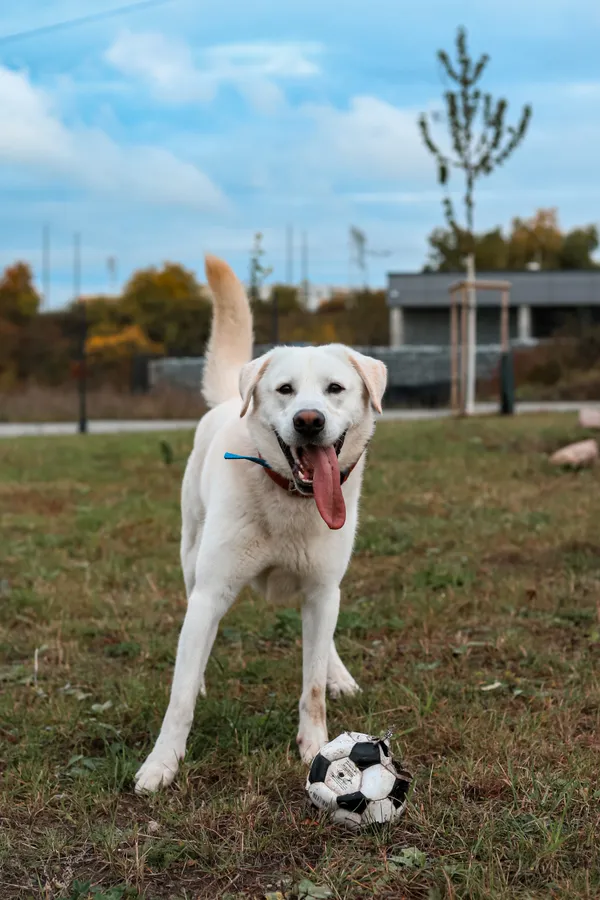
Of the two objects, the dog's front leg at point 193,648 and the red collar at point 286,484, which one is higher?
the red collar at point 286,484

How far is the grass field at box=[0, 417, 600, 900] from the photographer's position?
7.39ft

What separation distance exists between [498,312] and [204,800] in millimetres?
40804

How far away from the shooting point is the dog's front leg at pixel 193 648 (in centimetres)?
286

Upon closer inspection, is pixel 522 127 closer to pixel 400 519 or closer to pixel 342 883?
pixel 400 519

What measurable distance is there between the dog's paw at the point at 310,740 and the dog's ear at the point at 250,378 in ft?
3.46

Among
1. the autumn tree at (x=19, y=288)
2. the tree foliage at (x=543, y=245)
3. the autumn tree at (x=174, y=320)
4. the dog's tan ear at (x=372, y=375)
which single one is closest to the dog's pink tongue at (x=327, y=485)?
the dog's tan ear at (x=372, y=375)

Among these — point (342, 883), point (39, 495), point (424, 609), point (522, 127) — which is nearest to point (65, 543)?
point (39, 495)

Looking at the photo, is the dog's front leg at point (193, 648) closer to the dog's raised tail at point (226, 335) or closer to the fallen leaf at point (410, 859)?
the fallen leaf at point (410, 859)

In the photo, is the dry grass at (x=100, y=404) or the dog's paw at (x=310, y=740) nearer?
the dog's paw at (x=310, y=740)

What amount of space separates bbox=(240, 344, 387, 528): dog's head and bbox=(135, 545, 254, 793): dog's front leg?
369 millimetres

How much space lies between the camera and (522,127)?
17.8 meters

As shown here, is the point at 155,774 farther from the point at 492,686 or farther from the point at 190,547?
the point at 492,686

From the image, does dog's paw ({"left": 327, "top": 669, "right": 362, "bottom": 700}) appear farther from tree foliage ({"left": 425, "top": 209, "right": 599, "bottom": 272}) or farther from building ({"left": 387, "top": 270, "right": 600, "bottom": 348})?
tree foliage ({"left": 425, "top": 209, "right": 599, "bottom": 272})

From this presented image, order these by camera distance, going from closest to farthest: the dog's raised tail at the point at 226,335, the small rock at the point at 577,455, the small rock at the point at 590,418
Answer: the dog's raised tail at the point at 226,335
the small rock at the point at 577,455
the small rock at the point at 590,418
